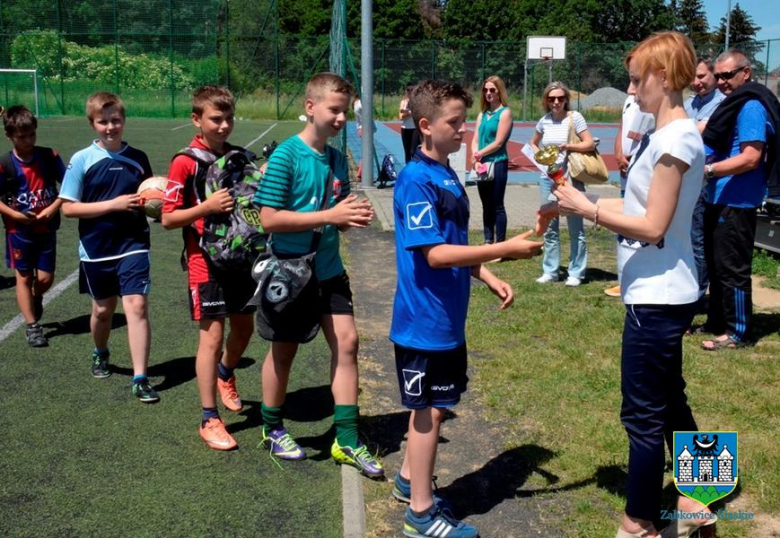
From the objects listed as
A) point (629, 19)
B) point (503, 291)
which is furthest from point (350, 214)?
point (629, 19)

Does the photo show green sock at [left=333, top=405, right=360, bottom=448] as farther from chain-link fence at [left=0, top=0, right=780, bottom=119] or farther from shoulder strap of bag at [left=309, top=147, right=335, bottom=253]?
chain-link fence at [left=0, top=0, right=780, bottom=119]

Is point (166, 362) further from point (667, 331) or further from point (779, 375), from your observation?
point (779, 375)

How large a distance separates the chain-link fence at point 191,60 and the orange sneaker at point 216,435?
110 feet

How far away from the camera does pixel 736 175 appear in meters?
6.04

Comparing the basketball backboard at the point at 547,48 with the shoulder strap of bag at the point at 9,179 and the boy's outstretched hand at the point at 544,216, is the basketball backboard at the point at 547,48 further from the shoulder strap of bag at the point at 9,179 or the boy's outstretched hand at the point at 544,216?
the boy's outstretched hand at the point at 544,216

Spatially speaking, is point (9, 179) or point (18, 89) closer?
point (9, 179)

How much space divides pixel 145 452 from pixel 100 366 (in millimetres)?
1401

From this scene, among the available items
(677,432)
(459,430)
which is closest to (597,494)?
(677,432)

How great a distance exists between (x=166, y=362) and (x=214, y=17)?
3544 cm

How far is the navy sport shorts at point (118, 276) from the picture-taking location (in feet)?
17.2

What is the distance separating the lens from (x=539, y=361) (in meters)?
6.06

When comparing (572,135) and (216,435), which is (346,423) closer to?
(216,435)

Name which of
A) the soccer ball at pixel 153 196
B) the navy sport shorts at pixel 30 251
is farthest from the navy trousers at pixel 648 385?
the navy sport shorts at pixel 30 251

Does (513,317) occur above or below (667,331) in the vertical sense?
below
